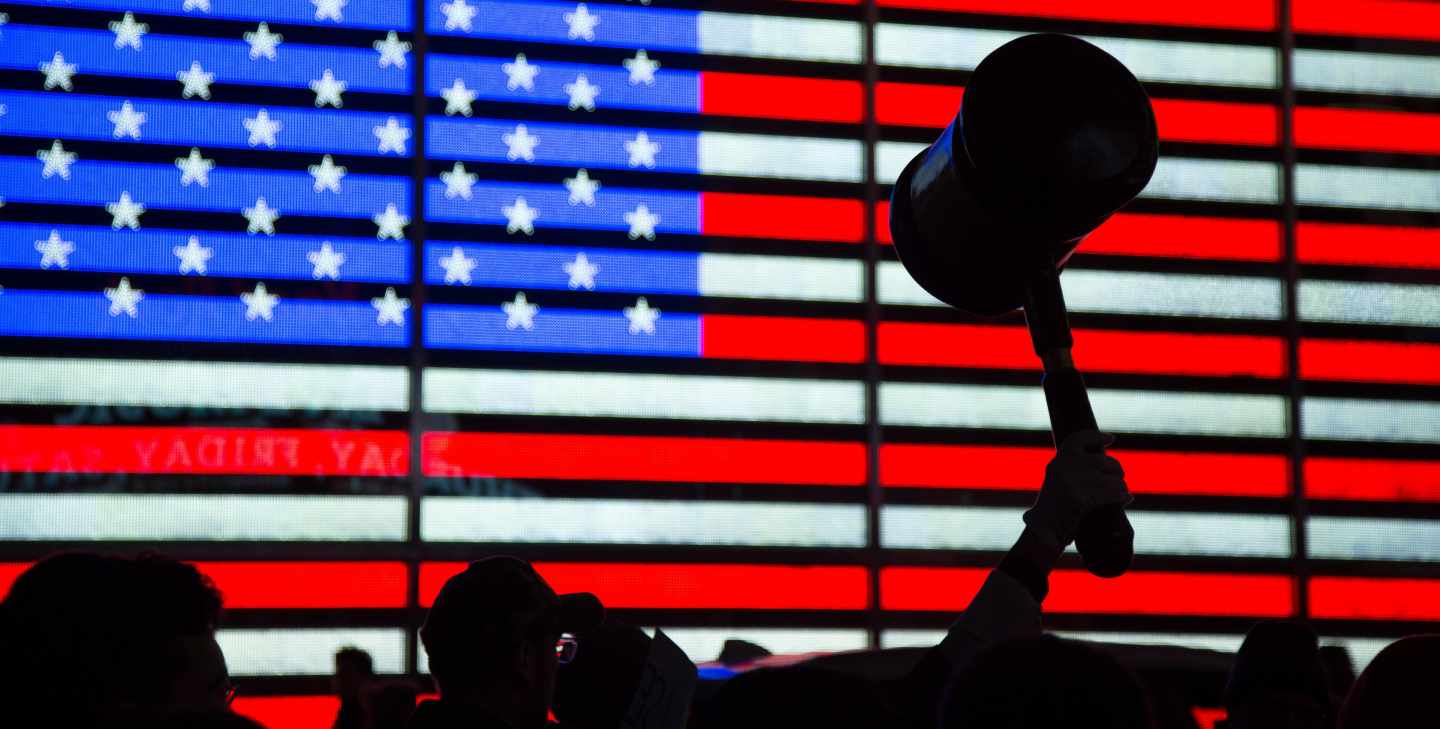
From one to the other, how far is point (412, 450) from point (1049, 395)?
571 centimetres

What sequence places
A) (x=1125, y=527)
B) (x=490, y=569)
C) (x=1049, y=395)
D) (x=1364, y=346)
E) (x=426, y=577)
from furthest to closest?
(x=1364, y=346)
(x=426, y=577)
(x=490, y=569)
(x=1049, y=395)
(x=1125, y=527)

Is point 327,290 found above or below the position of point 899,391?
above

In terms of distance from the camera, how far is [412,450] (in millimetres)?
6828

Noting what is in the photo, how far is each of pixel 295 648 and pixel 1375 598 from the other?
5345 mm

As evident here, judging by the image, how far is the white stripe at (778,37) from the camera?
24.5 ft

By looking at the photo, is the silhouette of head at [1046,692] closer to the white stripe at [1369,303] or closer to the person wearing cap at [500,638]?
the person wearing cap at [500,638]

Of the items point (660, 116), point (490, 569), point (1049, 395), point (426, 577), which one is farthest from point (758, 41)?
point (1049, 395)

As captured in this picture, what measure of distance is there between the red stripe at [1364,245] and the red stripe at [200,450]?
15.5ft

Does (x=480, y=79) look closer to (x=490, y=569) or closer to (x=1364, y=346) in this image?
(x=1364, y=346)

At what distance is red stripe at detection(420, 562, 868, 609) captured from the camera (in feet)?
22.7

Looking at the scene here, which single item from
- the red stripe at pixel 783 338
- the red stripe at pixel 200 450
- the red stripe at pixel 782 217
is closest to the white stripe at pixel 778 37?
the red stripe at pixel 782 217

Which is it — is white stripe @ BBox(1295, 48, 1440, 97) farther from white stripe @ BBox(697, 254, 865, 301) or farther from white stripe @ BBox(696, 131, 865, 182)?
white stripe @ BBox(697, 254, 865, 301)

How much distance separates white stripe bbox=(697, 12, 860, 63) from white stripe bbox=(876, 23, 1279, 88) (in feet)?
0.65

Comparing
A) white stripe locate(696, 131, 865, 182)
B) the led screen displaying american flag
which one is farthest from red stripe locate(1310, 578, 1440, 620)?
white stripe locate(696, 131, 865, 182)
